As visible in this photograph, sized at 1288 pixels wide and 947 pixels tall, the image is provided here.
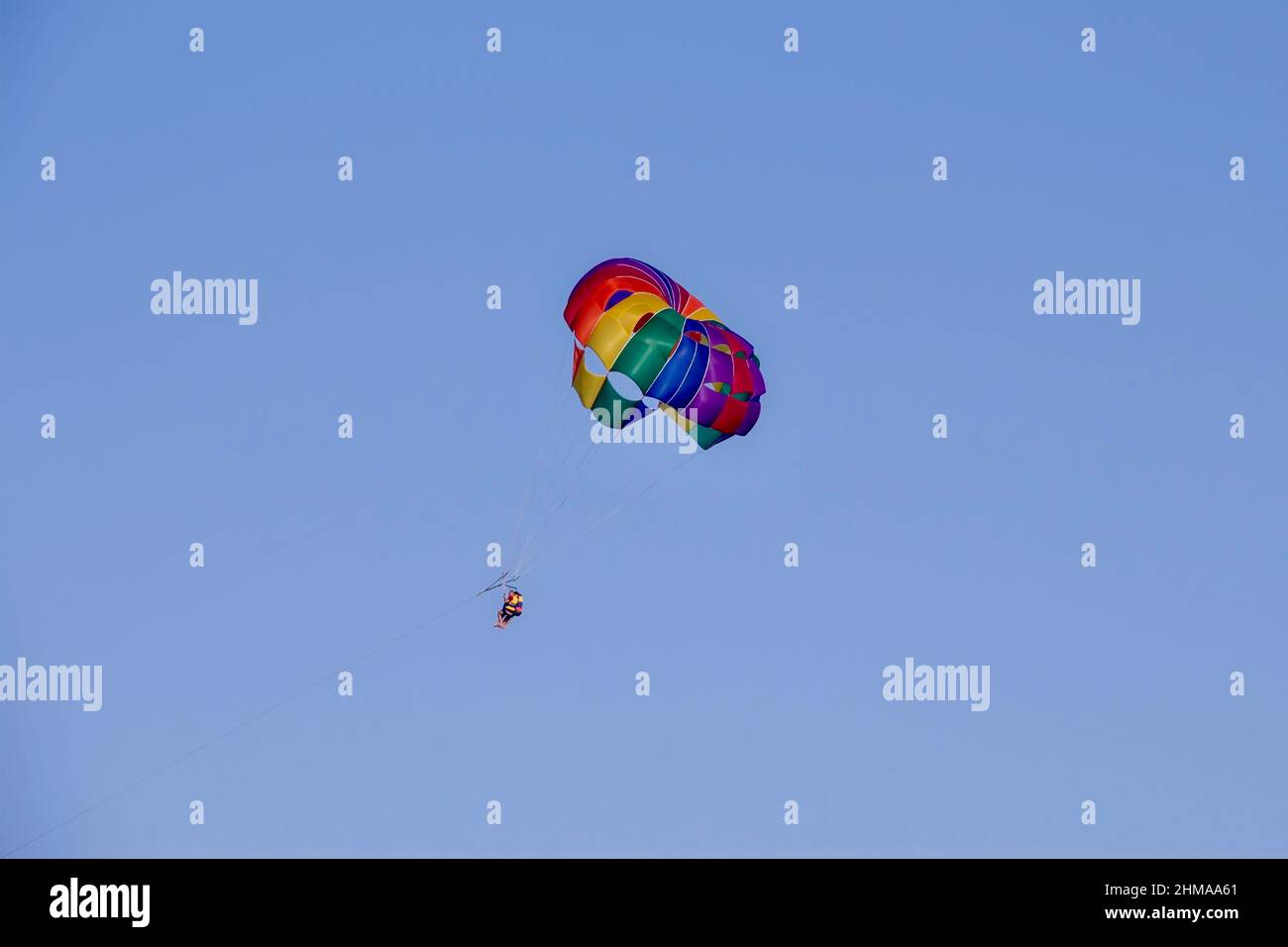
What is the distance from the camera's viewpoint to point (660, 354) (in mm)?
45219

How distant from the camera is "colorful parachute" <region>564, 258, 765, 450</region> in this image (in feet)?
149

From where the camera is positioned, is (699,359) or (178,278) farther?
(178,278)

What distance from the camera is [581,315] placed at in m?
46.2

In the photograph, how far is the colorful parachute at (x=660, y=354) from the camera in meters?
45.3
